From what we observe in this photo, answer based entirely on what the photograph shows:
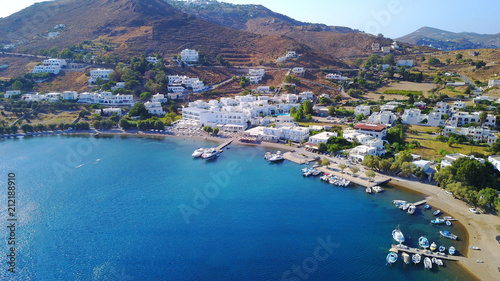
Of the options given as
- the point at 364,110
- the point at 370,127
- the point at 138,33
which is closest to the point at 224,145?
the point at 370,127

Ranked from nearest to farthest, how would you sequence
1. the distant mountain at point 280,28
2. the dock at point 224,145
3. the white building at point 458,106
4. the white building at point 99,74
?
the dock at point 224,145 → the white building at point 458,106 → the white building at point 99,74 → the distant mountain at point 280,28

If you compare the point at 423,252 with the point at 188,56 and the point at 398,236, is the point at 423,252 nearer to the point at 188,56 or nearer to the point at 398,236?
the point at 398,236

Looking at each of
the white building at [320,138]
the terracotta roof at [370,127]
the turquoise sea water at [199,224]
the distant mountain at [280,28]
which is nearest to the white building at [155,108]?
the turquoise sea water at [199,224]

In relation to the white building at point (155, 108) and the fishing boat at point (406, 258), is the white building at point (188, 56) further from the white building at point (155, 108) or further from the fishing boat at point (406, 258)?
the fishing boat at point (406, 258)

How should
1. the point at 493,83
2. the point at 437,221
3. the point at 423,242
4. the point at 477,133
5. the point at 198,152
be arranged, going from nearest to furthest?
the point at 423,242 < the point at 437,221 < the point at 477,133 < the point at 198,152 < the point at 493,83

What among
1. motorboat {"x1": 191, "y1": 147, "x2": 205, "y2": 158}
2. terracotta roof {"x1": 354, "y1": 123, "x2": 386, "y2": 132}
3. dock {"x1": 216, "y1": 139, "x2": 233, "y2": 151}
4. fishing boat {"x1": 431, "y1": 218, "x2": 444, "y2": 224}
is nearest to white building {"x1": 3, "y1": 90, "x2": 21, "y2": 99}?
motorboat {"x1": 191, "y1": 147, "x2": 205, "y2": 158}

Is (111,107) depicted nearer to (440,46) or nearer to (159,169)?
(159,169)

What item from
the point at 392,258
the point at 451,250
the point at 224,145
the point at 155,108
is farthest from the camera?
the point at 155,108

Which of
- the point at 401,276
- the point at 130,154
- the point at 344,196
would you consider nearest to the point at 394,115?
the point at 344,196
